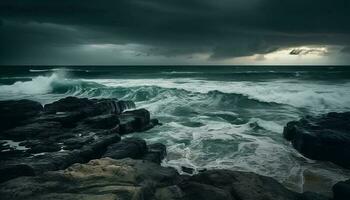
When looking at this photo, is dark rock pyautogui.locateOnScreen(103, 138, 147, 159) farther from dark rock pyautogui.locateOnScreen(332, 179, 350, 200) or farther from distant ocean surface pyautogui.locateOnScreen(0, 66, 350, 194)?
dark rock pyautogui.locateOnScreen(332, 179, 350, 200)

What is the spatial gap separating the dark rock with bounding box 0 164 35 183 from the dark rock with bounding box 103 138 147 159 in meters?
2.81

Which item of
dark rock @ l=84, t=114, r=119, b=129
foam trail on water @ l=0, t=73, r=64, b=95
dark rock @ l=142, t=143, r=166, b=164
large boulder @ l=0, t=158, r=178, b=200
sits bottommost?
foam trail on water @ l=0, t=73, r=64, b=95

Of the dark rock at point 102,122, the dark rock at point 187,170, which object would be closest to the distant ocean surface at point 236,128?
the dark rock at point 187,170

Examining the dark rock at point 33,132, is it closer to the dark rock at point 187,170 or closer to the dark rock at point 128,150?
the dark rock at point 128,150

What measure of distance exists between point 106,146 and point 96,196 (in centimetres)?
598

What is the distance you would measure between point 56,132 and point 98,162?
6.14 meters

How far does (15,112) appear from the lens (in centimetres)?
1510

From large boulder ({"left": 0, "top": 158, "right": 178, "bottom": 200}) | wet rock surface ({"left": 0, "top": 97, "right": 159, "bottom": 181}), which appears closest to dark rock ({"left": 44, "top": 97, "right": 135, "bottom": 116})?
wet rock surface ({"left": 0, "top": 97, "right": 159, "bottom": 181})

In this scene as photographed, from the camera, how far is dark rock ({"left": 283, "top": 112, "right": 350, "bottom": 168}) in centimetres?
1121

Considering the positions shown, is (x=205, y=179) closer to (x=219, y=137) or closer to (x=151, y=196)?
(x=151, y=196)

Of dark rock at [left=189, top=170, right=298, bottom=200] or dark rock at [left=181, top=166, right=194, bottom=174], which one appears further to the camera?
dark rock at [left=181, top=166, right=194, bottom=174]

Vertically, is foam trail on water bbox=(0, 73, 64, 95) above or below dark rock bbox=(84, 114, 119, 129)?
below

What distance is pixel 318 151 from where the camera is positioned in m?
11.6

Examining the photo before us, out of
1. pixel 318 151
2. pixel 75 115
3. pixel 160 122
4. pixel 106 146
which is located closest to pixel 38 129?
pixel 75 115
